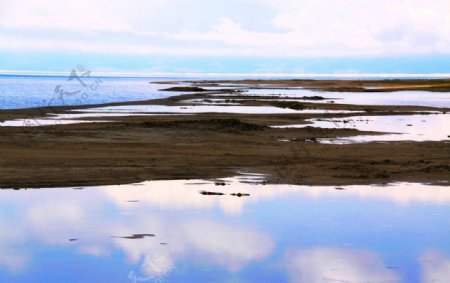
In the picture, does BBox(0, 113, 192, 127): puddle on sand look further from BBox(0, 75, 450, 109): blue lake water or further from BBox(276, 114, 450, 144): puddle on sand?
BBox(0, 75, 450, 109): blue lake water

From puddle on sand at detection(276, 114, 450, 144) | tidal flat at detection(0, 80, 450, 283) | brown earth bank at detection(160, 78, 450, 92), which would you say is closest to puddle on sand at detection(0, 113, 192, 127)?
tidal flat at detection(0, 80, 450, 283)

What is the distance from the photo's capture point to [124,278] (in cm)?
968

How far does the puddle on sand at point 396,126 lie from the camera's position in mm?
27938

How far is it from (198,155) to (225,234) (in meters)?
9.74

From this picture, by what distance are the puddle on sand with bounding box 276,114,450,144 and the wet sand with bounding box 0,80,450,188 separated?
58.1 inches

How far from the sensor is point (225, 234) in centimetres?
1241

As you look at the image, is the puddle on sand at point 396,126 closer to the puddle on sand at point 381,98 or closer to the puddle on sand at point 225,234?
the puddle on sand at point 225,234

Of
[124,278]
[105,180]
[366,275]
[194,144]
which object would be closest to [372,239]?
[366,275]

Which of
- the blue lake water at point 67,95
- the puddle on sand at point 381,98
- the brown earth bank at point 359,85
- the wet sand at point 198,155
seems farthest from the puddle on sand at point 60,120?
the brown earth bank at point 359,85

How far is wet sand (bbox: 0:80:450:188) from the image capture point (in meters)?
18.3

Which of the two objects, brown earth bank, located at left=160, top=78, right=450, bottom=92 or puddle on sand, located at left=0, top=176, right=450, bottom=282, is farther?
brown earth bank, located at left=160, top=78, right=450, bottom=92

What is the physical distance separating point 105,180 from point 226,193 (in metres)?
3.23

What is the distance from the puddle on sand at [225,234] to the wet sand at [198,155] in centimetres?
141

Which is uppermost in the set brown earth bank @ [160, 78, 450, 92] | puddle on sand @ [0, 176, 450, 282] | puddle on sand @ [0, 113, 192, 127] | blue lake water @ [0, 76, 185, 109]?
puddle on sand @ [0, 176, 450, 282]
